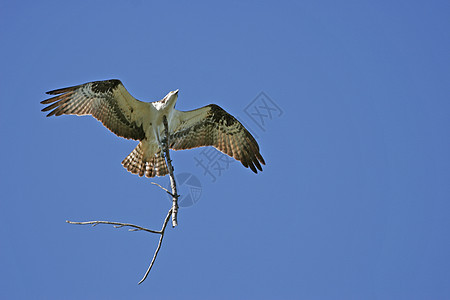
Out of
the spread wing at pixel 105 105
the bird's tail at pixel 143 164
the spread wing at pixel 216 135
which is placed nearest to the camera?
the spread wing at pixel 105 105

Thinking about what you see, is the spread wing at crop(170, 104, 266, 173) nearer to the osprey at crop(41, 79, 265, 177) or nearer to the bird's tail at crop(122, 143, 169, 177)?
the osprey at crop(41, 79, 265, 177)

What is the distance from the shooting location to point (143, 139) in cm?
Answer: 858

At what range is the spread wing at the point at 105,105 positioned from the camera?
8.08 metres

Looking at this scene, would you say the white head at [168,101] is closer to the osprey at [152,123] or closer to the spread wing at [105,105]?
the osprey at [152,123]

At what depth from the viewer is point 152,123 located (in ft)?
27.7

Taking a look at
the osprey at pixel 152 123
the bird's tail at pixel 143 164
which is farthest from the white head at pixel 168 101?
the bird's tail at pixel 143 164

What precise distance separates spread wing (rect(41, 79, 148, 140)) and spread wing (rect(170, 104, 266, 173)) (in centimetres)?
80

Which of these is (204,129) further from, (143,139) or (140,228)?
(140,228)

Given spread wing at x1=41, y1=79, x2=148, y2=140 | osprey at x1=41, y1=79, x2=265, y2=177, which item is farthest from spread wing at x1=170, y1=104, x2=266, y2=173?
spread wing at x1=41, y1=79, x2=148, y2=140

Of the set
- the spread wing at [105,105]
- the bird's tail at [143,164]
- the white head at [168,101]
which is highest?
the white head at [168,101]

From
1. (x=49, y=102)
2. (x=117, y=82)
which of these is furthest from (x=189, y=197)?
(x=49, y=102)

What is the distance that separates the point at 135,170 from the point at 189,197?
1715mm

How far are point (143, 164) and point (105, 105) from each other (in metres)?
1.27

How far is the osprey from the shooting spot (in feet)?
26.7
